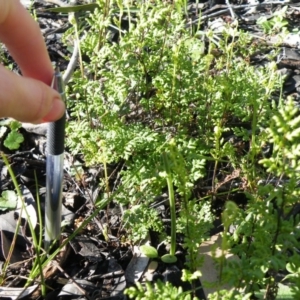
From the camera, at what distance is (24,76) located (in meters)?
1.49

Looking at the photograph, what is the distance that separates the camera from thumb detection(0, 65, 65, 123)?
1125mm

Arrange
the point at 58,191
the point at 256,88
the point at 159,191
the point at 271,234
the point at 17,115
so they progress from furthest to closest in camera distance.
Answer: the point at 256,88 → the point at 159,191 → the point at 58,191 → the point at 271,234 → the point at 17,115

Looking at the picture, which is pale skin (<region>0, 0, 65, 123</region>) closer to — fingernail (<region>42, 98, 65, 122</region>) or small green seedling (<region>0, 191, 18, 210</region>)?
fingernail (<region>42, 98, 65, 122</region>)

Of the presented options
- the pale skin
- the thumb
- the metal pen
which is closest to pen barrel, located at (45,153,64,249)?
the metal pen

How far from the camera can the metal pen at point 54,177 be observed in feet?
5.44

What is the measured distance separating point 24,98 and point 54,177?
59 centimetres

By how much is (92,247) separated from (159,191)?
0.30 metres

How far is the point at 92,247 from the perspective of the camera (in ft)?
6.40

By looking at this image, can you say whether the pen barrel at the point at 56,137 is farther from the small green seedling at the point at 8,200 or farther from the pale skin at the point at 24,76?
the small green seedling at the point at 8,200

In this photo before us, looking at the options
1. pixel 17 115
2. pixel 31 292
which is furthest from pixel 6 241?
pixel 17 115

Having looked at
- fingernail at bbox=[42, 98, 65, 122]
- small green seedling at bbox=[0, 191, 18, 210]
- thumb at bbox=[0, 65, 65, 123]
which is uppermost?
thumb at bbox=[0, 65, 65, 123]

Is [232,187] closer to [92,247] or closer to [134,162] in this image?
[134,162]

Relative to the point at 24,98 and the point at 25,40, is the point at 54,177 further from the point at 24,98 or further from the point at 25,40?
the point at 24,98

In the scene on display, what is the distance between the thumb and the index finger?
25 centimetres
